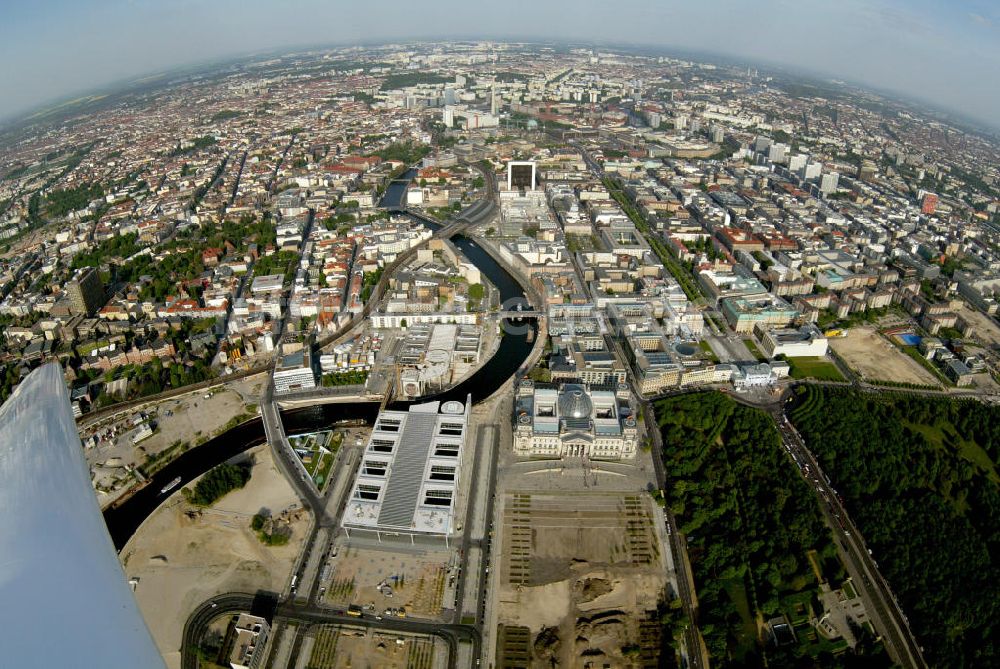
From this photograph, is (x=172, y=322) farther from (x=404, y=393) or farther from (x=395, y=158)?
(x=395, y=158)

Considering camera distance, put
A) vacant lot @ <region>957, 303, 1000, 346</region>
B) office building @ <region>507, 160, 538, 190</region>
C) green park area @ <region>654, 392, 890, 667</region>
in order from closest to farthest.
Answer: green park area @ <region>654, 392, 890, 667</region>, vacant lot @ <region>957, 303, 1000, 346</region>, office building @ <region>507, 160, 538, 190</region>

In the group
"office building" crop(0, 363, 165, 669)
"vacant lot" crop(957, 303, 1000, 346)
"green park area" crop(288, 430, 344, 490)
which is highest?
"office building" crop(0, 363, 165, 669)

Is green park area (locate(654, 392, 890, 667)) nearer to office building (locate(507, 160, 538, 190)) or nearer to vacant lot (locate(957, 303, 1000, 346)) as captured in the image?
vacant lot (locate(957, 303, 1000, 346))

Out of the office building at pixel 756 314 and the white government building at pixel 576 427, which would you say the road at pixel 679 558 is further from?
the office building at pixel 756 314

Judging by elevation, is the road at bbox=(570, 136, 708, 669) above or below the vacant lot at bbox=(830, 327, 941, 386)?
above

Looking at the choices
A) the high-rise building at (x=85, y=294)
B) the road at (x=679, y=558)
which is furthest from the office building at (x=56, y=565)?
the high-rise building at (x=85, y=294)

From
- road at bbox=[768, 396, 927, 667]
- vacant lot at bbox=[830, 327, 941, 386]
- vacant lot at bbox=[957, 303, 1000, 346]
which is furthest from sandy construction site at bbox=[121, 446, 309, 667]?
vacant lot at bbox=[957, 303, 1000, 346]

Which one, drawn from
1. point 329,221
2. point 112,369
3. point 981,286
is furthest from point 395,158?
point 981,286
